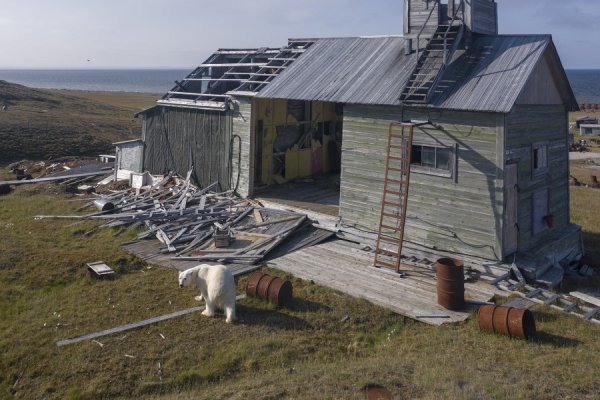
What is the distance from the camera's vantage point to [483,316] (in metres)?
11.1

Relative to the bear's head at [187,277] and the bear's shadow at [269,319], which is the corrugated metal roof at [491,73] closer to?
the bear's shadow at [269,319]

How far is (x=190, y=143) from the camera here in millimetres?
21906

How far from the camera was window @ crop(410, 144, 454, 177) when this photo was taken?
1472cm

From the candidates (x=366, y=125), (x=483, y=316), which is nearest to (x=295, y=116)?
(x=366, y=125)

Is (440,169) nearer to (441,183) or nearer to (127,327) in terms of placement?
(441,183)

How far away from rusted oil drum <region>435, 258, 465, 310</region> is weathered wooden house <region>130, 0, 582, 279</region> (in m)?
2.42

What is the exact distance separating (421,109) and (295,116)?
26.2 ft

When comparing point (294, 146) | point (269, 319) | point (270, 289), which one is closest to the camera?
point (269, 319)

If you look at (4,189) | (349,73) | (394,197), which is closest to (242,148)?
(349,73)

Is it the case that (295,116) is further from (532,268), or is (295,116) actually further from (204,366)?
(204,366)

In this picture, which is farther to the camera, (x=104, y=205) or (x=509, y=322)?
(x=104, y=205)

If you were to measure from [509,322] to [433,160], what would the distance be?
5.60 metres

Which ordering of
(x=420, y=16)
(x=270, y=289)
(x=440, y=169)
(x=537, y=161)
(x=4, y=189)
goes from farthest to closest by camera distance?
(x=4, y=189)
(x=420, y=16)
(x=537, y=161)
(x=440, y=169)
(x=270, y=289)

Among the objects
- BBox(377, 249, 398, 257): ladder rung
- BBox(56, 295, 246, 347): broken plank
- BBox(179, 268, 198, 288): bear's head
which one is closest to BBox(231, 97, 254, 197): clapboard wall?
BBox(377, 249, 398, 257): ladder rung
